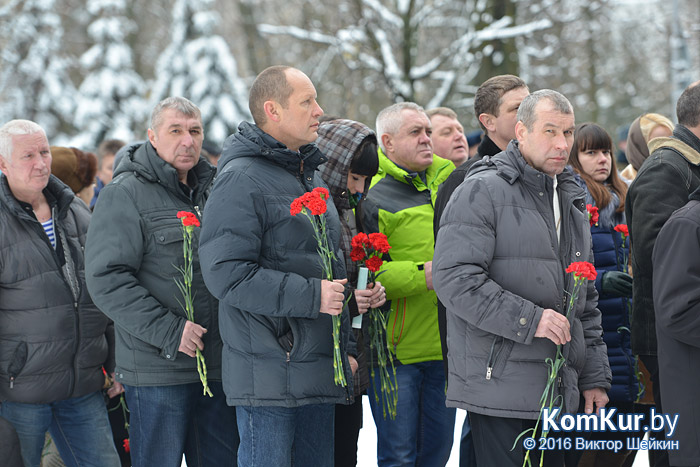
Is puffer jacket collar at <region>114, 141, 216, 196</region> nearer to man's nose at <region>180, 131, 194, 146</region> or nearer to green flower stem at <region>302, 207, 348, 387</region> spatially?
man's nose at <region>180, 131, 194, 146</region>

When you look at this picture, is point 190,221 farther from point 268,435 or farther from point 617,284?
point 617,284

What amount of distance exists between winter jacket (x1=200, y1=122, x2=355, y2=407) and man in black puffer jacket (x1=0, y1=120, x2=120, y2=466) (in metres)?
1.05

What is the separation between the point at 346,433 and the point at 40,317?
66.6 inches

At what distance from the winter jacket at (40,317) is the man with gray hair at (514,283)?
194 centimetres

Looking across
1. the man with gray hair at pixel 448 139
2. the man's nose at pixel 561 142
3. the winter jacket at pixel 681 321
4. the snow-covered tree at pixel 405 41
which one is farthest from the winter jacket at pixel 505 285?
the snow-covered tree at pixel 405 41

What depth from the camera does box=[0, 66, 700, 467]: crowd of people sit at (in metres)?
3.19

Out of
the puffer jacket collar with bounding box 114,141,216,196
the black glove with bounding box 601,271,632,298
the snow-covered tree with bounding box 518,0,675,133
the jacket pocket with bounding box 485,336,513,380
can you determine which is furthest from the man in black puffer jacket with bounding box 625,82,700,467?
the snow-covered tree with bounding box 518,0,675,133

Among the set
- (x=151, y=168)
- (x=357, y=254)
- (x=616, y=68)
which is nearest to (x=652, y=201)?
(x=357, y=254)

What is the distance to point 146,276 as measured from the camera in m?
3.89

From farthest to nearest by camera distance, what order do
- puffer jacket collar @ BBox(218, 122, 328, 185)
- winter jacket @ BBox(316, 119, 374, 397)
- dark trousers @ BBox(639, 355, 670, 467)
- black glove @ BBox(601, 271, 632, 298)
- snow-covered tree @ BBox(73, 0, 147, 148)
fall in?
snow-covered tree @ BBox(73, 0, 147, 148) < black glove @ BBox(601, 271, 632, 298) < winter jacket @ BBox(316, 119, 374, 397) < dark trousers @ BBox(639, 355, 670, 467) < puffer jacket collar @ BBox(218, 122, 328, 185)

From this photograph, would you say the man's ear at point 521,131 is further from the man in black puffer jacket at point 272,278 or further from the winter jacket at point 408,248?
the winter jacket at point 408,248

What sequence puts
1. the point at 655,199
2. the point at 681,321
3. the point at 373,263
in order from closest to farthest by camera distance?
the point at 681,321 → the point at 655,199 → the point at 373,263

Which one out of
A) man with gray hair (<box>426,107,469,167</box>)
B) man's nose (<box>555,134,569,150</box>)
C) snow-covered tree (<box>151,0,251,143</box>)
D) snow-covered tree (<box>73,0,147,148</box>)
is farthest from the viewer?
snow-covered tree (<box>73,0,147,148</box>)

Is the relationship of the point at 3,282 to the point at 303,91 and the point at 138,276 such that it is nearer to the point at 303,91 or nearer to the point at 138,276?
the point at 138,276
